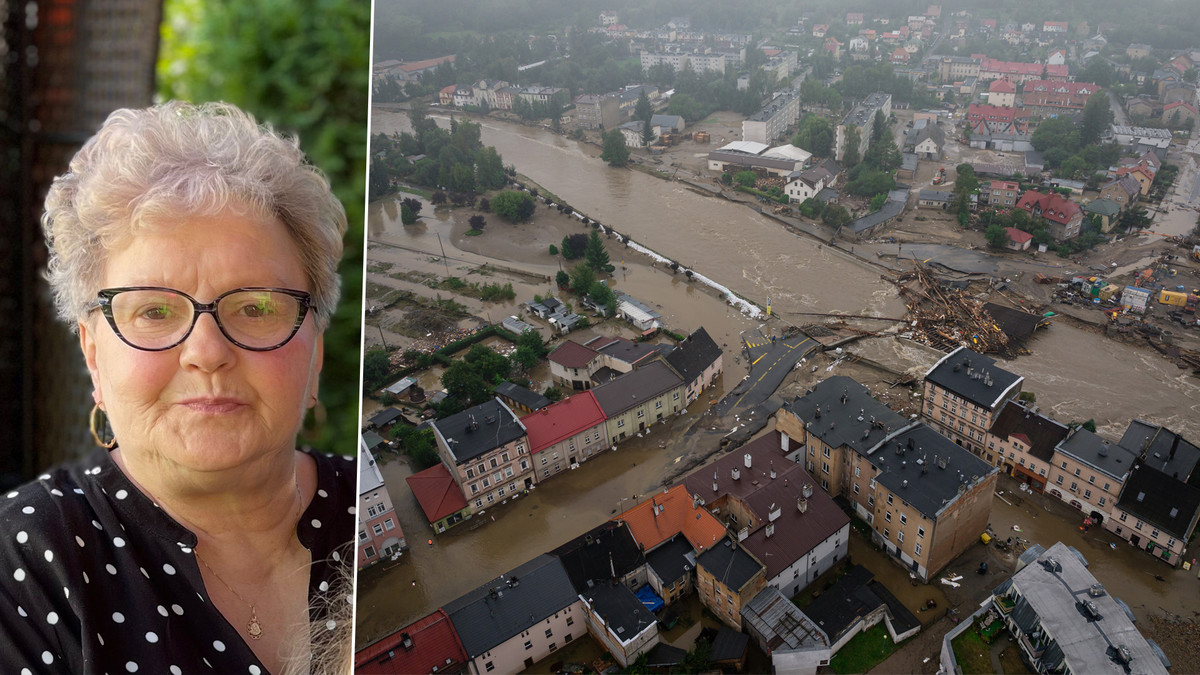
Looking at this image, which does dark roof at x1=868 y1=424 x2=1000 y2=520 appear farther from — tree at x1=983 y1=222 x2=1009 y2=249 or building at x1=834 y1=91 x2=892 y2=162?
building at x1=834 y1=91 x2=892 y2=162

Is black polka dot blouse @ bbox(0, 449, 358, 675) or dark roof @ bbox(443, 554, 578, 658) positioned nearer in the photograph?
black polka dot blouse @ bbox(0, 449, 358, 675)

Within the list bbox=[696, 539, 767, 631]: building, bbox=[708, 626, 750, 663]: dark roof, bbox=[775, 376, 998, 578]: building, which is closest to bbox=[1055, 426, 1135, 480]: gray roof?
bbox=[775, 376, 998, 578]: building

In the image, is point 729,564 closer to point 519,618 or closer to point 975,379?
point 519,618

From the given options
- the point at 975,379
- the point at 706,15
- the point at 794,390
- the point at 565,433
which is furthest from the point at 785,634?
the point at 706,15

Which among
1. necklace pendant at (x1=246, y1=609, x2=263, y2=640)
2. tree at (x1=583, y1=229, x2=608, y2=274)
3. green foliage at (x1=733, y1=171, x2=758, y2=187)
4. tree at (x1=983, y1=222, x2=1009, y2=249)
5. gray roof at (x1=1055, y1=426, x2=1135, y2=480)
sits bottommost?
gray roof at (x1=1055, y1=426, x2=1135, y2=480)

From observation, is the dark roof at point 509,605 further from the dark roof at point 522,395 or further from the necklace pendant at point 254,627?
the necklace pendant at point 254,627

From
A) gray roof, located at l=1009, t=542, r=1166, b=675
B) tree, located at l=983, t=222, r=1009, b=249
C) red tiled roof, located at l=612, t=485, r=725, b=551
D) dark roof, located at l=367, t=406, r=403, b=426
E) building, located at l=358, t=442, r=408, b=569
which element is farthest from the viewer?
tree, located at l=983, t=222, r=1009, b=249

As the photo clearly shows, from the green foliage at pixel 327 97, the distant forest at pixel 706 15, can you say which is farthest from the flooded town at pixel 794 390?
the distant forest at pixel 706 15
